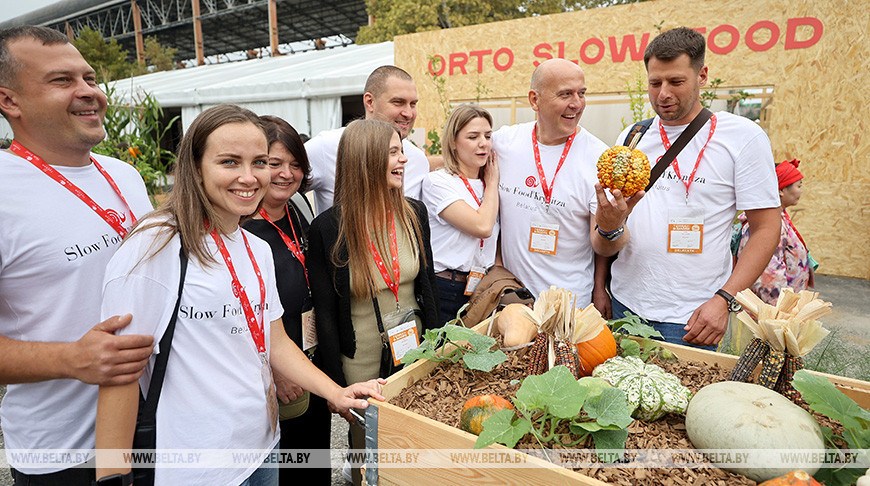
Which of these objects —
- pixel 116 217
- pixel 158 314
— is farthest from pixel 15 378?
pixel 116 217

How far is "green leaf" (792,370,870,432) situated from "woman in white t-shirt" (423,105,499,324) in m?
1.60

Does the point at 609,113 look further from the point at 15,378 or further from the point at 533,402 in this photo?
the point at 15,378

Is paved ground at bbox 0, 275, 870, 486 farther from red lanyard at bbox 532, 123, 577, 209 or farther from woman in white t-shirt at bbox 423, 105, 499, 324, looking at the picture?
red lanyard at bbox 532, 123, 577, 209

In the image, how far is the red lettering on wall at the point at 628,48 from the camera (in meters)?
7.83

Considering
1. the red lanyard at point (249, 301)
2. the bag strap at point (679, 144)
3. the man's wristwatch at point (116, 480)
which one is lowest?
the man's wristwatch at point (116, 480)

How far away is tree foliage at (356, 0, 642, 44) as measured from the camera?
61.0 feet

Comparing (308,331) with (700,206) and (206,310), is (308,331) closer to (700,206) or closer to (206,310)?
(206,310)

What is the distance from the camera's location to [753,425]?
3.96 ft

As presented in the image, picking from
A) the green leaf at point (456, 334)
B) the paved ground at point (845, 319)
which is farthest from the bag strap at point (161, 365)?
the paved ground at point (845, 319)

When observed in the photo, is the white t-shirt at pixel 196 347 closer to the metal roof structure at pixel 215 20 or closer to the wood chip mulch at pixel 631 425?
the wood chip mulch at pixel 631 425

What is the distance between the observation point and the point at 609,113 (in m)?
Answer: 8.41

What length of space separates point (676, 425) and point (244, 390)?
4.43 ft

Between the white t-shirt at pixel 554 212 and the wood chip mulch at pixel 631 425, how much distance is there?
946 millimetres

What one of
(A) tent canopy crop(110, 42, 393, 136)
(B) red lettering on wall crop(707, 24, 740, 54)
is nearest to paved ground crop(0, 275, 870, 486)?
(B) red lettering on wall crop(707, 24, 740, 54)
